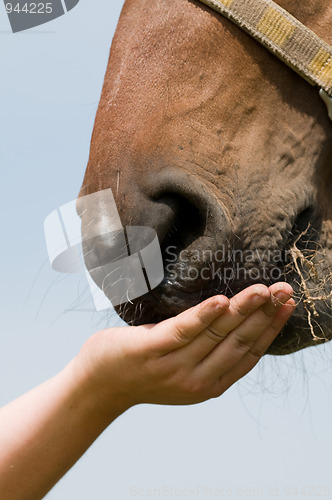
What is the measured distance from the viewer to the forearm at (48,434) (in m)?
1.67

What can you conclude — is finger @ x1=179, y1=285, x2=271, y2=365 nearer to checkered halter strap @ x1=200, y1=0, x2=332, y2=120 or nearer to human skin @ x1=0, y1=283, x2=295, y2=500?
human skin @ x1=0, y1=283, x2=295, y2=500

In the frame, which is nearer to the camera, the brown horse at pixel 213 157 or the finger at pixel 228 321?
the finger at pixel 228 321

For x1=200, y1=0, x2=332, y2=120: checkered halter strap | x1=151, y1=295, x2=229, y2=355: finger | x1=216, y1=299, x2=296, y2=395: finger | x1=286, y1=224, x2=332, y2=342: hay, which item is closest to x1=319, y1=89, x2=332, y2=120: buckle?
x1=200, y1=0, x2=332, y2=120: checkered halter strap

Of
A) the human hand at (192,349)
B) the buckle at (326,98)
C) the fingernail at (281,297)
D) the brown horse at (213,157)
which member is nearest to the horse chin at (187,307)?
the brown horse at (213,157)

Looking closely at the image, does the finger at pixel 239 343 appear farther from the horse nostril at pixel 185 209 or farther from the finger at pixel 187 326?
the horse nostril at pixel 185 209

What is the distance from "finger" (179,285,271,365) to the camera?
1.33 metres

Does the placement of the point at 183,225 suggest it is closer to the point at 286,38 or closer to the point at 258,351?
the point at 258,351

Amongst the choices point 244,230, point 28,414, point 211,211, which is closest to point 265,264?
point 244,230

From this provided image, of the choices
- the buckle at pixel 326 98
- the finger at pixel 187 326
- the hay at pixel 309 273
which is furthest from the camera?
the buckle at pixel 326 98

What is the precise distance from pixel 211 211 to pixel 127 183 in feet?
0.70

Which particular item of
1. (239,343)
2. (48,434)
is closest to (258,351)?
(239,343)

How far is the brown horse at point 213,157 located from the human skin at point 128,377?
0.19m

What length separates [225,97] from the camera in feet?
5.77

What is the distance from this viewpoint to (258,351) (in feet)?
4.82
